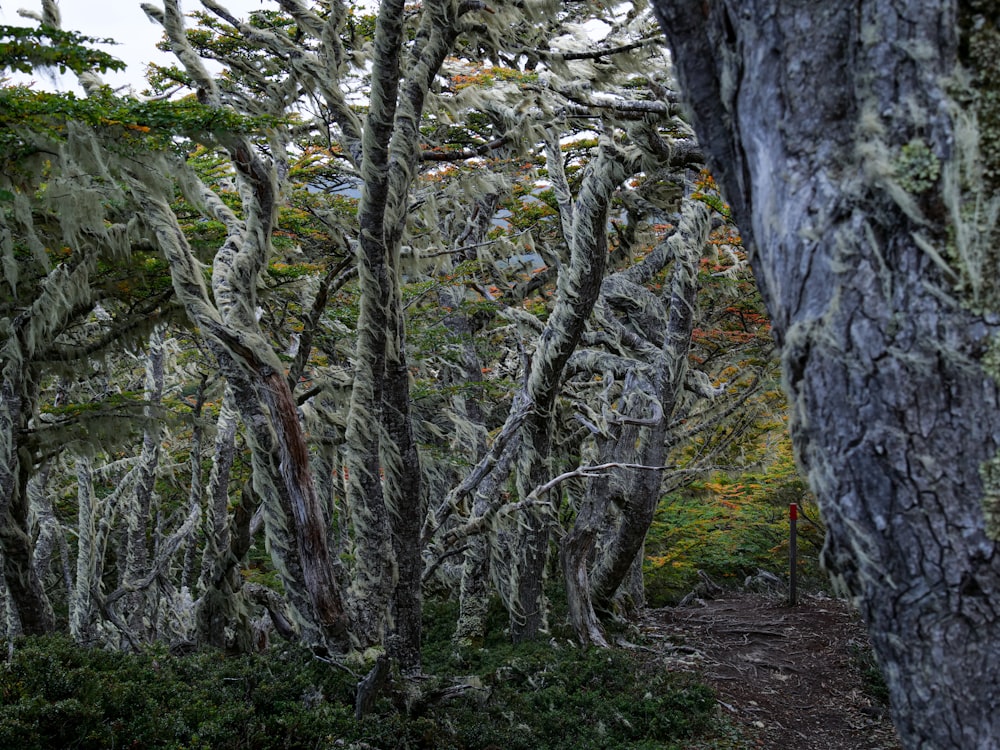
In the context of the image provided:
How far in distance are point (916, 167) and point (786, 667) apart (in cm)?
863

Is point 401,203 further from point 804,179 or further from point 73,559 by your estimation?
point 73,559

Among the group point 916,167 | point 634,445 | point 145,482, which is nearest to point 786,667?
point 634,445

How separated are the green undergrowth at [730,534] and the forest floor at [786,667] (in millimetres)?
1690

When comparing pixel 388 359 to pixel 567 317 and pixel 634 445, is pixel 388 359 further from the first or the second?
pixel 634 445

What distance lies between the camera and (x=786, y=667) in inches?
334

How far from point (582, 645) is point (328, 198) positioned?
268 inches

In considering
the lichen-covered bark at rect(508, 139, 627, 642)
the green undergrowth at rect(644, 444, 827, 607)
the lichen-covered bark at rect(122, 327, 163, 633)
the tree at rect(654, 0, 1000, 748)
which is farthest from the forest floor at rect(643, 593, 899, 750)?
the lichen-covered bark at rect(122, 327, 163, 633)

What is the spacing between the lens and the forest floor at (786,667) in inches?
267

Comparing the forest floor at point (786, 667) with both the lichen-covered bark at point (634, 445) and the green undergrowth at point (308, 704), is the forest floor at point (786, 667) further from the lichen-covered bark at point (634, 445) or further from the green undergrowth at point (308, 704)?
the lichen-covered bark at point (634, 445)

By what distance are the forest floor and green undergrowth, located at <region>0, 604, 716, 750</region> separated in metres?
0.61

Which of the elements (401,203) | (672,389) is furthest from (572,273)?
(672,389)

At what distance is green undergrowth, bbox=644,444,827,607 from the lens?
44.5 feet

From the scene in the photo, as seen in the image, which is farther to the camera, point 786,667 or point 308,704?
point 786,667

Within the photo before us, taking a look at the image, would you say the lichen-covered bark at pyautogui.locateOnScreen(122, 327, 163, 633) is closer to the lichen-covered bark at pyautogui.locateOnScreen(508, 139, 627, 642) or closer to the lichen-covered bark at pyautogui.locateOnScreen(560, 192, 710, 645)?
the lichen-covered bark at pyautogui.locateOnScreen(508, 139, 627, 642)
